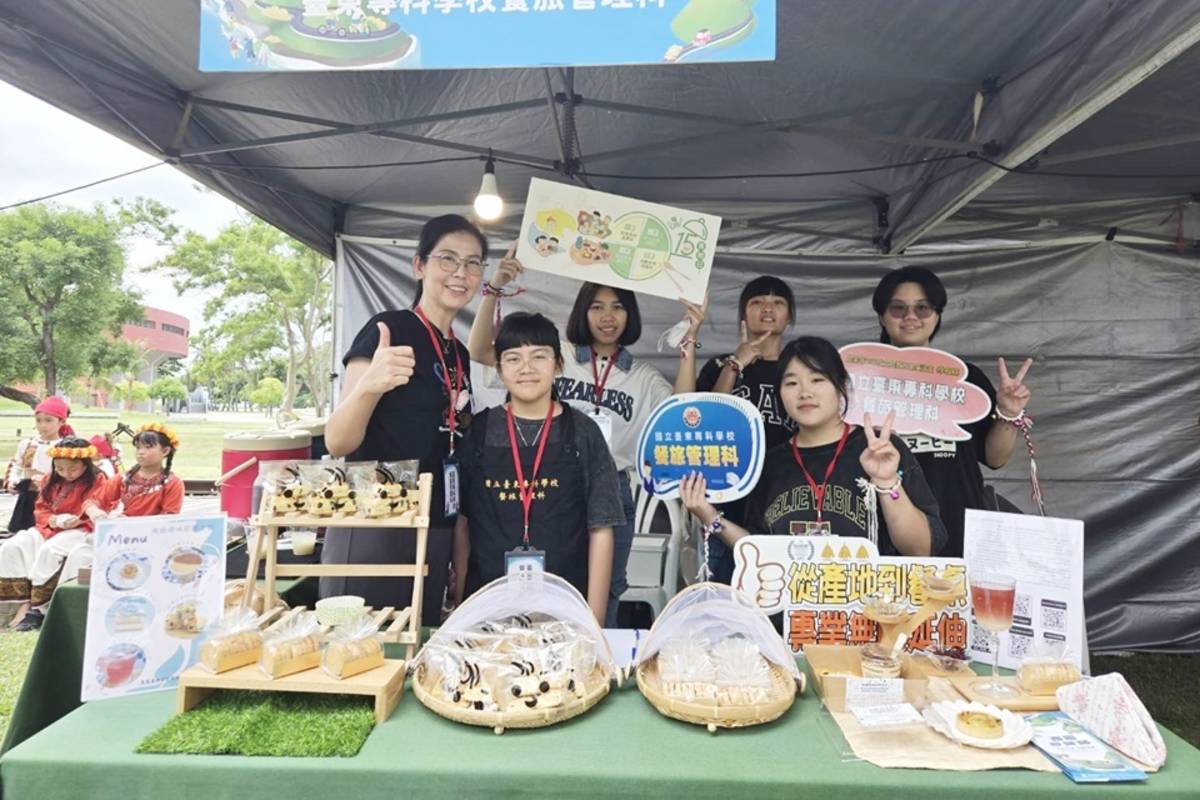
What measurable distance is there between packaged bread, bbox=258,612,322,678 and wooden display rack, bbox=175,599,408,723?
0.04ft

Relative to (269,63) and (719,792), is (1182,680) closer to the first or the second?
(719,792)

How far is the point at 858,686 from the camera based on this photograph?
1281mm

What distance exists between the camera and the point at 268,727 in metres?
1.20

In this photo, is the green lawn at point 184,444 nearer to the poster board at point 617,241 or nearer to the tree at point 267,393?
the tree at point 267,393

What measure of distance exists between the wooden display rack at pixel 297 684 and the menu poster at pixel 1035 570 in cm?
135

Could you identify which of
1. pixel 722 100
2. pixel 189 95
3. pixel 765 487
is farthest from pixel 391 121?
pixel 765 487

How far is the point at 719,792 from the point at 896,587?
28.8 inches

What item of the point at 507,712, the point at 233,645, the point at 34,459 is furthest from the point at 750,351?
the point at 34,459

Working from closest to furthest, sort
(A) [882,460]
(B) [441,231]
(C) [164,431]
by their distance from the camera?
1. (A) [882,460]
2. (B) [441,231]
3. (C) [164,431]

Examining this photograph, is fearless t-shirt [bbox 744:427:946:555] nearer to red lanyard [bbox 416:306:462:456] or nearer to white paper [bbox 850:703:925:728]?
white paper [bbox 850:703:925:728]

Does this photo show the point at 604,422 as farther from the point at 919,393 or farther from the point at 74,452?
the point at 74,452

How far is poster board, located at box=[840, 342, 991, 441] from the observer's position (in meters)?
2.27

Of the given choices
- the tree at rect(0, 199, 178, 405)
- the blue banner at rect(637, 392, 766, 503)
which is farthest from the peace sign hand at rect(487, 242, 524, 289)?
the tree at rect(0, 199, 178, 405)

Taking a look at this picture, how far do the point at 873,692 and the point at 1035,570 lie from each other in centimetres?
53
